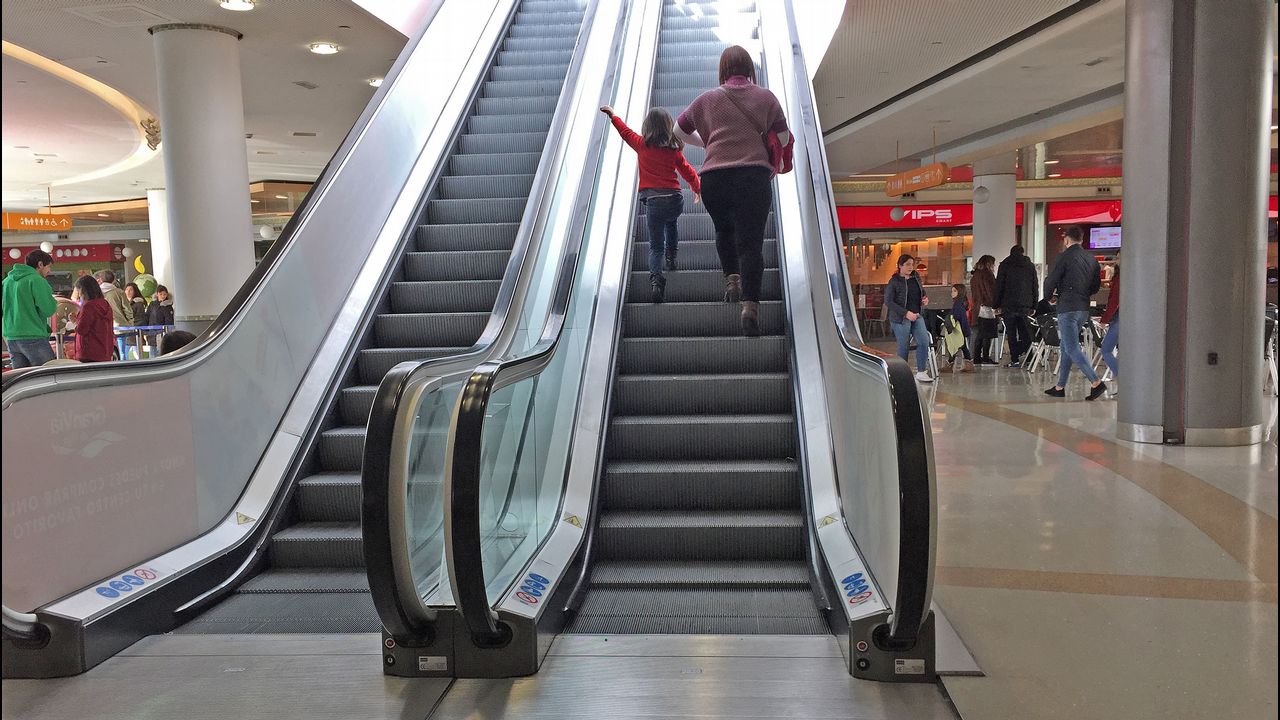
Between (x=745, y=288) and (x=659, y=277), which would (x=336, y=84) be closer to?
(x=659, y=277)

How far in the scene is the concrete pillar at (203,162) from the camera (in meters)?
7.53

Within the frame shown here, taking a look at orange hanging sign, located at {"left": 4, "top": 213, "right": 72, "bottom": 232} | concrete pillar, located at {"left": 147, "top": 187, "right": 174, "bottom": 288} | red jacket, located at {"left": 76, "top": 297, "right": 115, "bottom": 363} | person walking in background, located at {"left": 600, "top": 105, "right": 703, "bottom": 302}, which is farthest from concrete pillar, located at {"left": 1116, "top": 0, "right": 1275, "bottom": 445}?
orange hanging sign, located at {"left": 4, "top": 213, "right": 72, "bottom": 232}

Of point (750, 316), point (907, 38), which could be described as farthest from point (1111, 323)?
point (750, 316)

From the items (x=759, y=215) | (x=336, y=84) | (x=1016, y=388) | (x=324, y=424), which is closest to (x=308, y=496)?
(x=324, y=424)

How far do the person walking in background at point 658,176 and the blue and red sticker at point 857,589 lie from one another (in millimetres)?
2921

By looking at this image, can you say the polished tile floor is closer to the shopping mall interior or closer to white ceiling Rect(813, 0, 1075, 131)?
the shopping mall interior

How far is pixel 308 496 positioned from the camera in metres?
4.52

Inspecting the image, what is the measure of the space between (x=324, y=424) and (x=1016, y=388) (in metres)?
8.33

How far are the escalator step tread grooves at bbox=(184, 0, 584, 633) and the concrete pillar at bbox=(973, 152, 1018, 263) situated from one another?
12.4 meters

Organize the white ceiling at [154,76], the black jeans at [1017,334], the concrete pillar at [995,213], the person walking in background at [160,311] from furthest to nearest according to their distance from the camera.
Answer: the concrete pillar at [995,213], the person walking in background at [160,311], the black jeans at [1017,334], the white ceiling at [154,76]

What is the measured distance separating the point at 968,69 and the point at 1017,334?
4168mm

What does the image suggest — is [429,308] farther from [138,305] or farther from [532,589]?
[138,305]

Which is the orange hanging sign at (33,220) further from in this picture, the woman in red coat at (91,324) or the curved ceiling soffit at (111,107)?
the woman in red coat at (91,324)

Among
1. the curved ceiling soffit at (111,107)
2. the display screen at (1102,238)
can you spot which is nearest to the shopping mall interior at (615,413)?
the curved ceiling soffit at (111,107)
